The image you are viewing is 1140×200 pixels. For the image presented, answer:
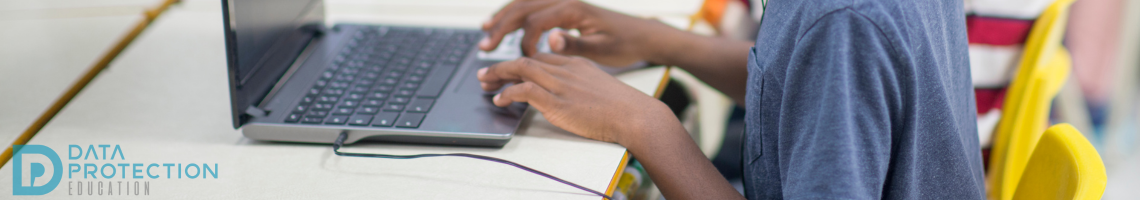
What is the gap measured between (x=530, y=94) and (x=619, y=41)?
0.21 metres

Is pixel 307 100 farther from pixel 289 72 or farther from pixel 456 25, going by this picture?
pixel 456 25

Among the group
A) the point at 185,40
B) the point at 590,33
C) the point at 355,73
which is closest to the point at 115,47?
the point at 185,40

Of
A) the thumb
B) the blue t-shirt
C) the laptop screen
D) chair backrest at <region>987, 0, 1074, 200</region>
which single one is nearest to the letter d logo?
the laptop screen

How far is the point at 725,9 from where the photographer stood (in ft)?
4.76

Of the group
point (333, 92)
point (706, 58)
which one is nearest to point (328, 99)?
point (333, 92)

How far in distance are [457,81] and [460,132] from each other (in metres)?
0.14

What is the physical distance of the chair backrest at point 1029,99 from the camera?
96cm

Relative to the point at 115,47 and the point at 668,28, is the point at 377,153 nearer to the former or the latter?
the point at 668,28

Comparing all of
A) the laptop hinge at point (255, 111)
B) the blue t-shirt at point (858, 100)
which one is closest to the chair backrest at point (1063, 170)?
the blue t-shirt at point (858, 100)

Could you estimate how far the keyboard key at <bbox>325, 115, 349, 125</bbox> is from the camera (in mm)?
684

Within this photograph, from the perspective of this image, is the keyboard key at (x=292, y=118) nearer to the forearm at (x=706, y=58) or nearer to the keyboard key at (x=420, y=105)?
the keyboard key at (x=420, y=105)

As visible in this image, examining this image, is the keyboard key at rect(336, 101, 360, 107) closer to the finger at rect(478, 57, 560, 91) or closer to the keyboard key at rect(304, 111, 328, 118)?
the keyboard key at rect(304, 111, 328, 118)

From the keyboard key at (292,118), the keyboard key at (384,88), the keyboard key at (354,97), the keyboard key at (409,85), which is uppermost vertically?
the keyboard key at (409,85)

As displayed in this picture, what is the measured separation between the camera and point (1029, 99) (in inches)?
38.1
